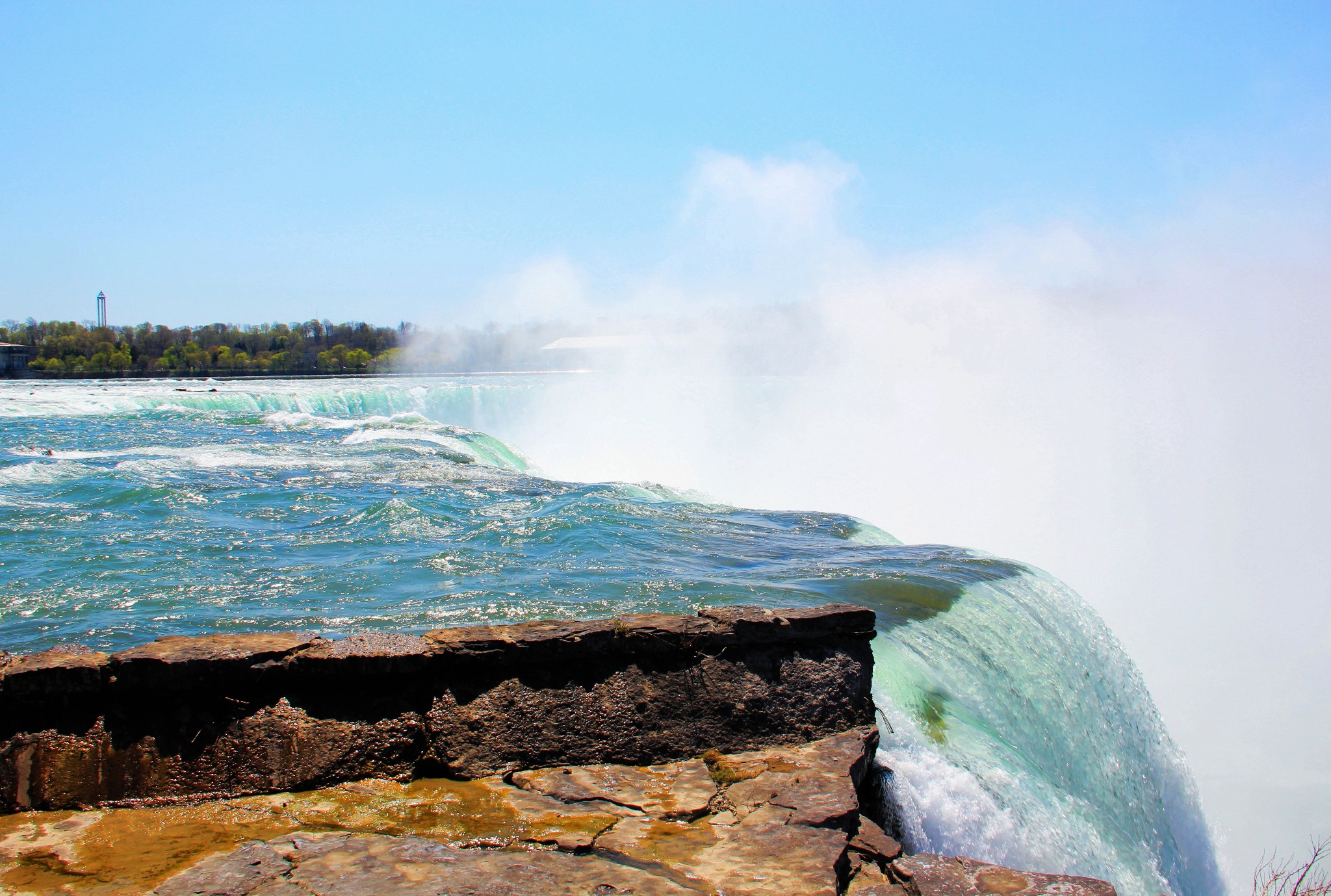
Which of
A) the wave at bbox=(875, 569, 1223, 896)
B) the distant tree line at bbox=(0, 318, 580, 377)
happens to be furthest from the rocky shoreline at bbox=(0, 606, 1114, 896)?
the distant tree line at bbox=(0, 318, 580, 377)

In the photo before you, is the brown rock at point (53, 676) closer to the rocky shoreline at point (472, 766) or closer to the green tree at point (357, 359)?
the rocky shoreline at point (472, 766)

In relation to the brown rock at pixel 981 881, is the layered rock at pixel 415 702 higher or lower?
higher

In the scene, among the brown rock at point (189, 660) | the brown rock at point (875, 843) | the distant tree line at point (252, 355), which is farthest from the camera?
the distant tree line at point (252, 355)

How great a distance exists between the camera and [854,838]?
121 inches

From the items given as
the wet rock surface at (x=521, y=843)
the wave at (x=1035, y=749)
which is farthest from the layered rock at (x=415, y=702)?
the wave at (x=1035, y=749)

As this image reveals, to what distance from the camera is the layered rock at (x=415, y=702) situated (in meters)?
3.11

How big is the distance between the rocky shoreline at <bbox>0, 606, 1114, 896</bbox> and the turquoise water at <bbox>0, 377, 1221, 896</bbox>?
71cm

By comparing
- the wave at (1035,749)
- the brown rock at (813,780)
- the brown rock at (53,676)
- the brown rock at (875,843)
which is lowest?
the wave at (1035,749)

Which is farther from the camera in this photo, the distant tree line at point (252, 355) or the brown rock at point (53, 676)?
the distant tree line at point (252, 355)

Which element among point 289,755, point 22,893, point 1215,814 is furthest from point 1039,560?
point 22,893

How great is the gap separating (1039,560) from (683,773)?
12.3m

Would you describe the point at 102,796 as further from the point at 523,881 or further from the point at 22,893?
the point at 523,881

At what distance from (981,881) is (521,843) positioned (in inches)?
59.4

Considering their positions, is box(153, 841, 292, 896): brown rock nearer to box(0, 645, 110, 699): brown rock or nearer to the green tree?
box(0, 645, 110, 699): brown rock
